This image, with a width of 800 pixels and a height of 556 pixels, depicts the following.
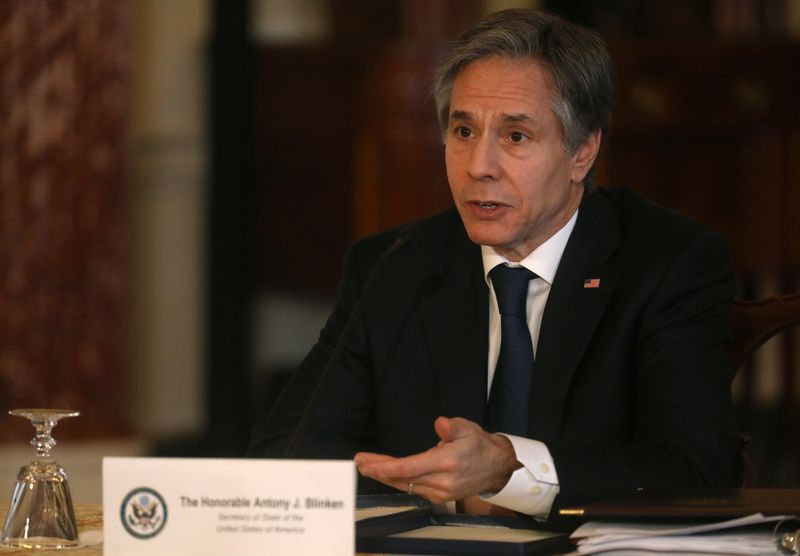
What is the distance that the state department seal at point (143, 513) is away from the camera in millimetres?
1353

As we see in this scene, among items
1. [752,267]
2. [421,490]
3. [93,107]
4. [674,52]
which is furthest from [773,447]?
[421,490]

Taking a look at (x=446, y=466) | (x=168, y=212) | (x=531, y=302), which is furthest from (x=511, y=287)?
(x=168, y=212)

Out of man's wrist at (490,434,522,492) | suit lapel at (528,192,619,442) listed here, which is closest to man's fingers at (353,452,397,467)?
man's wrist at (490,434,522,492)

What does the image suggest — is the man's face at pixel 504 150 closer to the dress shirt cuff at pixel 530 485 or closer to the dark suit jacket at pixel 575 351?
the dark suit jacket at pixel 575 351

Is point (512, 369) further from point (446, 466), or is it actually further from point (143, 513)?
point (143, 513)

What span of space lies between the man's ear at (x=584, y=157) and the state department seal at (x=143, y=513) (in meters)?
1.13

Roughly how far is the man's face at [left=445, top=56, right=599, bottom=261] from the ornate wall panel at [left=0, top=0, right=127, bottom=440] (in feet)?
9.16

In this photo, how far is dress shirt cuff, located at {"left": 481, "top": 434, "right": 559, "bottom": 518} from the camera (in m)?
1.66

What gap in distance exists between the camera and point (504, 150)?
2170 mm

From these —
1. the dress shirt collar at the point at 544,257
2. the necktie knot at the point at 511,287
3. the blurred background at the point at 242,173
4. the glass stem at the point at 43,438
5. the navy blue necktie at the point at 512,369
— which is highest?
the blurred background at the point at 242,173

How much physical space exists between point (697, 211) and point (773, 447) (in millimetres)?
997

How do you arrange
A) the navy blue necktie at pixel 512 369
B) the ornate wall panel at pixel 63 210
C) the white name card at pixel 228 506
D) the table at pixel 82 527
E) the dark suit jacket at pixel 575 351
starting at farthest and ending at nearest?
1. the ornate wall panel at pixel 63 210
2. the navy blue necktie at pixel 512 369
3. the dark suit jacket at pixel 575 351
4. the table at pixel 82 527
5. the white name card at pixel 228 506

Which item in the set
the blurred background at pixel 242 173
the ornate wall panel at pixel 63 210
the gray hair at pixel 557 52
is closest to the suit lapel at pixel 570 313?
the gray hair at pixel 557 52

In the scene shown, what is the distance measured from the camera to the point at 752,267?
4812mm
